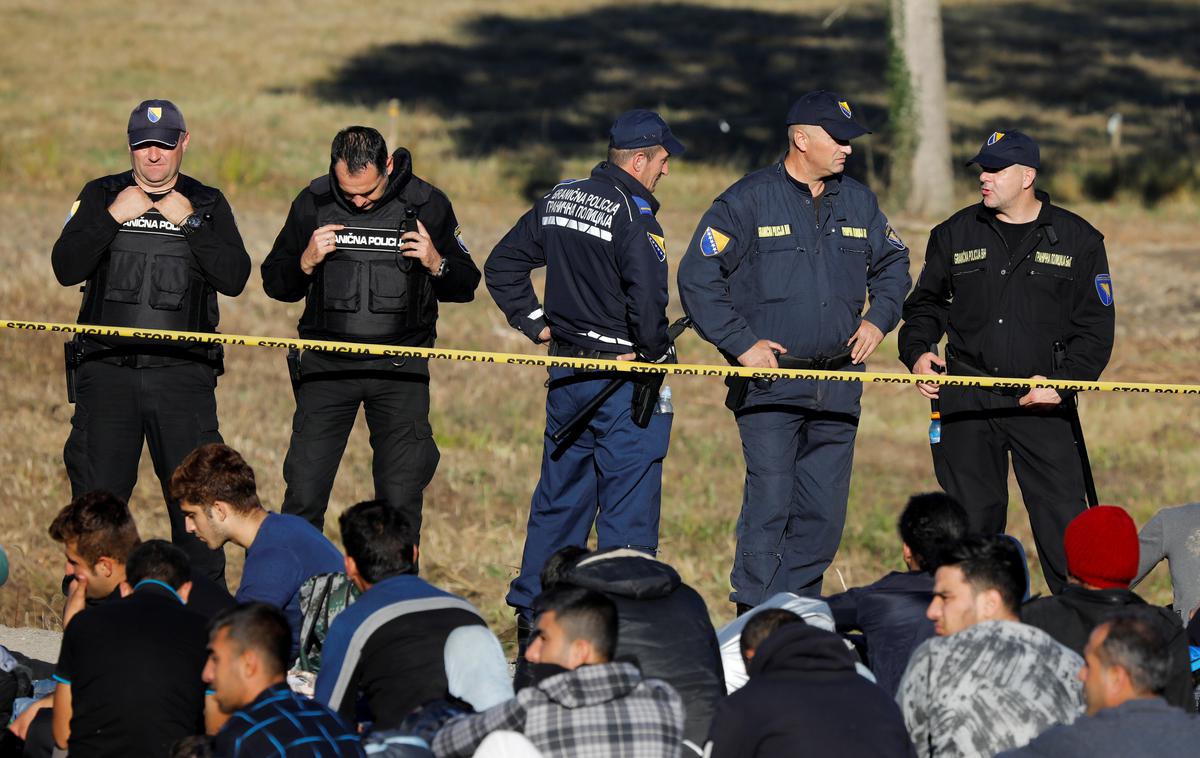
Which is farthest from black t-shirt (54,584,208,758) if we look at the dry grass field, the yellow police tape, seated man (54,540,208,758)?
the dry grass field

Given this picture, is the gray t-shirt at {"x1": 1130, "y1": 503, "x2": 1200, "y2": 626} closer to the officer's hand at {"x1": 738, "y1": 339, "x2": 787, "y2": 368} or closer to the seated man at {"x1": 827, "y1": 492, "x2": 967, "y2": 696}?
the seated man at {"x1": 827, "y1": 492, "x2": 967, "y2": 696}

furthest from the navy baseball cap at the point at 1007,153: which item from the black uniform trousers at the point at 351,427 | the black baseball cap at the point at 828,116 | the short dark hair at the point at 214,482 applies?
the short dark hair at the point at 214,482

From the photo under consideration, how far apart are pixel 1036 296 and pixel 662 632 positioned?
3.02m

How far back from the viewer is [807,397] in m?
7.60

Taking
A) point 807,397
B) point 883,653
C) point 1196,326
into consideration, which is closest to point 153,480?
point 807,397

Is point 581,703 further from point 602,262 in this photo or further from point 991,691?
point 602,262

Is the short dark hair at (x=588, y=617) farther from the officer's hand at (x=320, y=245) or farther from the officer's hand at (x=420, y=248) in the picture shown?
the officer's hand at (x=320, y=245)

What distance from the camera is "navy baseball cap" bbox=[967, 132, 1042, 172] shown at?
7.64 meters

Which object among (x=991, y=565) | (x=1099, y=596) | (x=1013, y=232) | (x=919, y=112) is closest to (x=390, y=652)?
(x=991, y=565)

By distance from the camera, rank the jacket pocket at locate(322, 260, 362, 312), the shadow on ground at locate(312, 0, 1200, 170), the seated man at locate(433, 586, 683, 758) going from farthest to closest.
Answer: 1. the shadow on ground at locate(312, 0, 1200, 170)
2. the jacket pocket at locate(322, 260, 362, 312)
3. the seated man at locate(433, 586, 683, 758)

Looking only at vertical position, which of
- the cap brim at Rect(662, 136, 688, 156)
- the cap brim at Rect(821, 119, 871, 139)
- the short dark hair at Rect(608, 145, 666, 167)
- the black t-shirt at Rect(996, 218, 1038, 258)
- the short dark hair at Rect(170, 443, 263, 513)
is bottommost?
the short dark hair at Rect(170, 443, 263, 513)

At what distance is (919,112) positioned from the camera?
2388 cm

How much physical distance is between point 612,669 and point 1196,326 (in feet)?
44.1

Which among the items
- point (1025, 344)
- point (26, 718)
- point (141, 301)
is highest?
point (141, 301)
